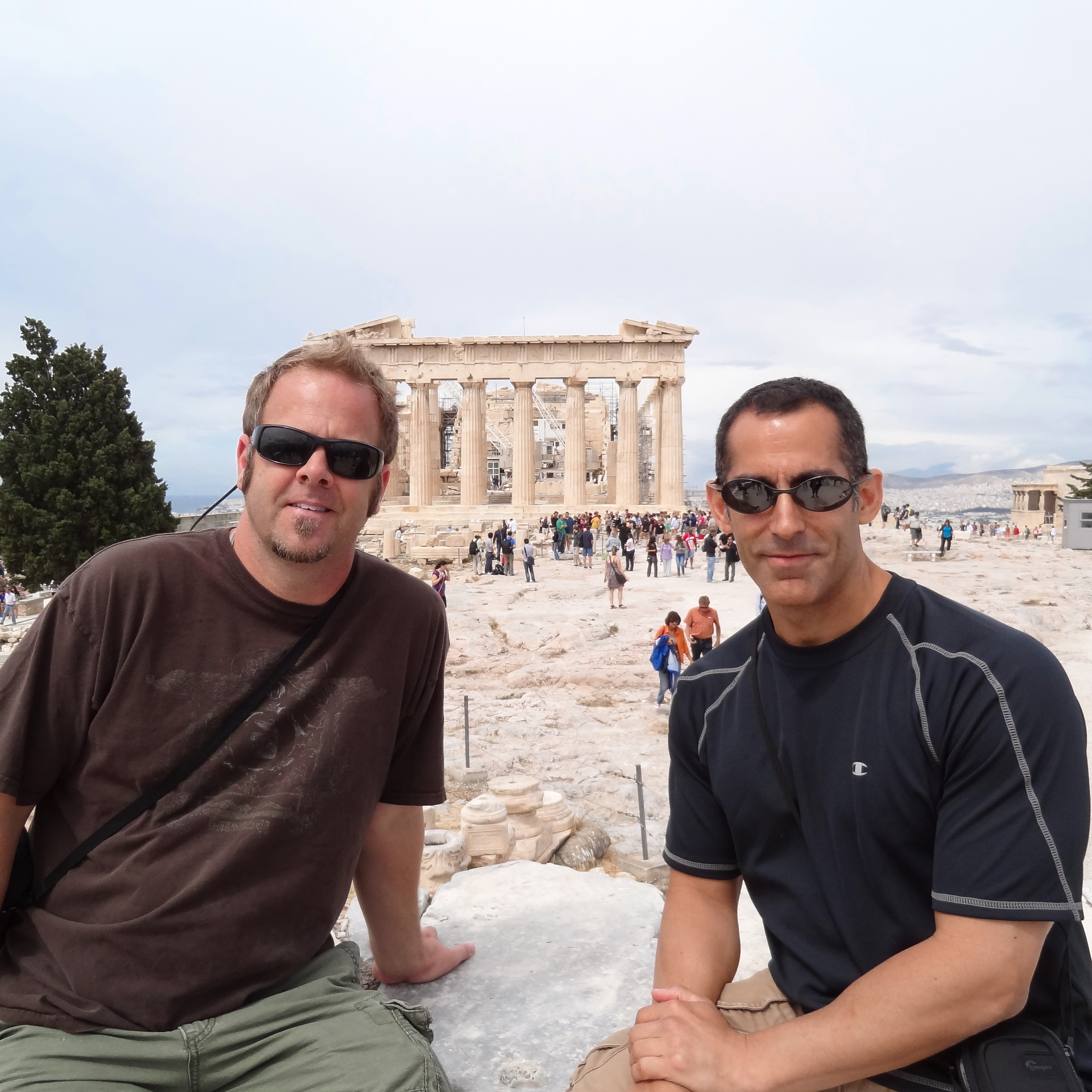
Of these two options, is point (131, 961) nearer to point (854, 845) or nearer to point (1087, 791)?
point (854, 845)

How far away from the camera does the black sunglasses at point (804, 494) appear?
1888 millimetres

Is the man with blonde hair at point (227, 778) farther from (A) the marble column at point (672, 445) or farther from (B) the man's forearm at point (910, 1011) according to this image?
(A) the marble column at point (672, 445)

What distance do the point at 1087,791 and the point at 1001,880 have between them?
229 mm

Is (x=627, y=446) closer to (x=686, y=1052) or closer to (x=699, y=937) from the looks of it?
(x=699, y=937)

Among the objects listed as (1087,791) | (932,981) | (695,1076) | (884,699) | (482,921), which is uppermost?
(884,699)

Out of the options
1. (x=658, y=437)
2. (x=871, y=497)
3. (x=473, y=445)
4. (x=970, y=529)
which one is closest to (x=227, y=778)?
(x=871, y=497)

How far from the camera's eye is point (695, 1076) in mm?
1632

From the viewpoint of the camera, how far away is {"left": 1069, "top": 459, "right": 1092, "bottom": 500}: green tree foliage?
3969cm

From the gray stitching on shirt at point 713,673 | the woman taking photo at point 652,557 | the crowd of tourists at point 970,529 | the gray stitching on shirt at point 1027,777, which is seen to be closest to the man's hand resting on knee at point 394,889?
the gray stitching on shirt at point 713,673

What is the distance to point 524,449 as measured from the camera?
3969 cm

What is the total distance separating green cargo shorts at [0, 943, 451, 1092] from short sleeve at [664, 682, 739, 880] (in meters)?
0.76

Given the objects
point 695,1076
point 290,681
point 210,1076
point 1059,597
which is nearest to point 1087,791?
point 695,1076

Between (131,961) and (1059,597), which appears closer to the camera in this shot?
(131,961)

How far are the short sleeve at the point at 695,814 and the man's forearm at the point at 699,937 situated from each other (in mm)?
37
